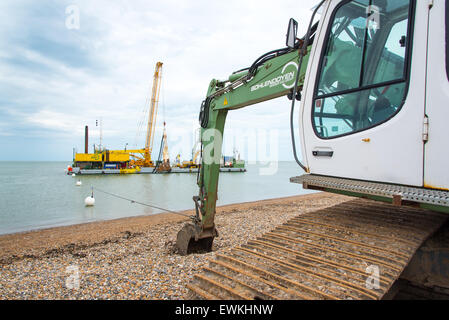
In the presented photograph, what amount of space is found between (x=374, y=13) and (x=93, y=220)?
17.4 metres

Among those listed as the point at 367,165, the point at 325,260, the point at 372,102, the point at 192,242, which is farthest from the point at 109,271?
the point at 372,102

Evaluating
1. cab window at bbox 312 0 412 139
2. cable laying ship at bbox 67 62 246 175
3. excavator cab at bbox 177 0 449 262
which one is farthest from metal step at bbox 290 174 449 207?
cable laying ship at bbox 67 62 246 175

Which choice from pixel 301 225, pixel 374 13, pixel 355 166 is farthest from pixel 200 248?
pixel 374 13

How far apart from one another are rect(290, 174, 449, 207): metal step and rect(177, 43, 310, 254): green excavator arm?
1758mm

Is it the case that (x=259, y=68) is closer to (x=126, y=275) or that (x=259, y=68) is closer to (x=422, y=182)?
(x=422, y=182)

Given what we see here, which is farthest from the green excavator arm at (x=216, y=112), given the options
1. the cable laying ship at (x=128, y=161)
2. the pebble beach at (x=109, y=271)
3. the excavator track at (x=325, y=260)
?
the cable laying ship at (x=128, y=161)

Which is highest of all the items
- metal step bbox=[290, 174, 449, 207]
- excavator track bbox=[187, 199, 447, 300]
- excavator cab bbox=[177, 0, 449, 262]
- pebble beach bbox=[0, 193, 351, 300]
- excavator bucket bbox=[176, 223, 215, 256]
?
excavator cab bbox=[177, 0, 449, 262]

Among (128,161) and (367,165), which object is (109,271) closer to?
(367,165)

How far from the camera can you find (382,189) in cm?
225

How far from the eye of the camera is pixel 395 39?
2527 millimetres

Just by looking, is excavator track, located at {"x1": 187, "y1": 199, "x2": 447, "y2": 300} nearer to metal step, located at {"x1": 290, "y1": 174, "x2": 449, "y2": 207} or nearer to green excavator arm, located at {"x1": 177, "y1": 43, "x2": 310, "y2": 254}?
metal step, located at {"x1": 290, "y1": 174, "x2": 449, "y2": 207}

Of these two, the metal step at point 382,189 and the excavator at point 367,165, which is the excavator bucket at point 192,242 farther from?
the metal step at point 382,189

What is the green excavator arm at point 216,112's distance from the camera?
4316mm

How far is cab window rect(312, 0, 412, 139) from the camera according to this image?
2.48 meters
